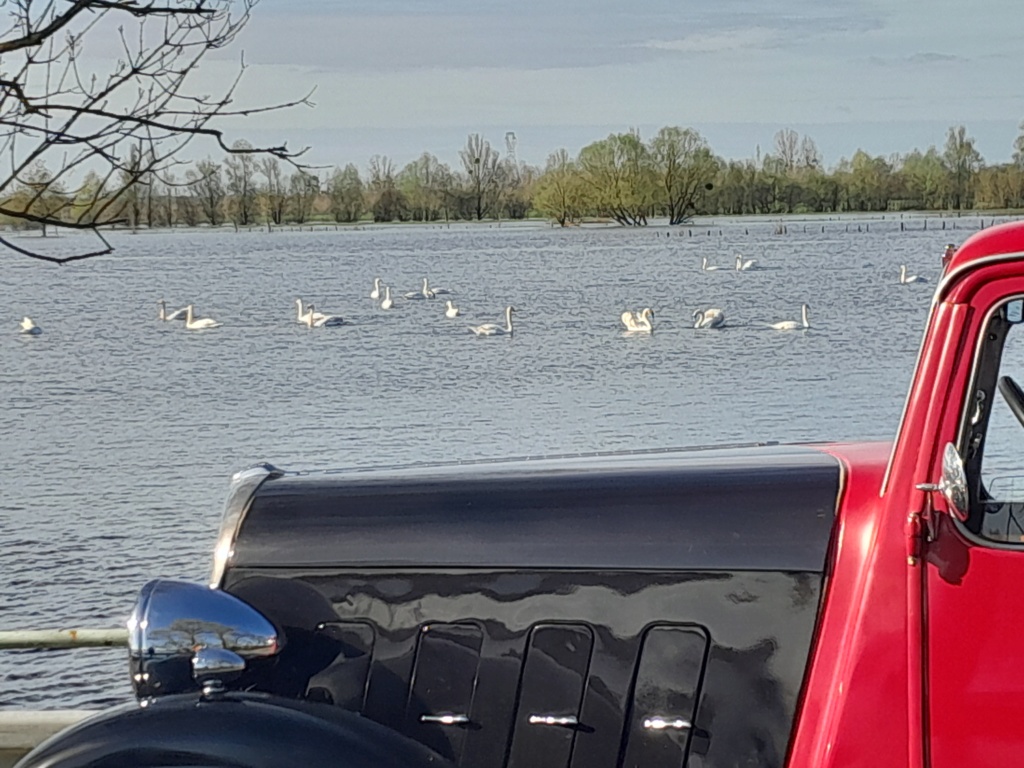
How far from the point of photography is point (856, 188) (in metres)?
80.2

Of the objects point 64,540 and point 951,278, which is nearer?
point 951,278

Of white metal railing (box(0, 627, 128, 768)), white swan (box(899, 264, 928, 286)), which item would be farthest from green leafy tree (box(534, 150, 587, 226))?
white metal railing (box(0, 627, 128, 768))

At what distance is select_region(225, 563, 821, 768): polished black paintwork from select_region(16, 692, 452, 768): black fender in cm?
12

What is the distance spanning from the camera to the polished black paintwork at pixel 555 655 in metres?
2.94

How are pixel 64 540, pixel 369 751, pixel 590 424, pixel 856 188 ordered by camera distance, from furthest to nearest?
1. pixel 856 188
2. pixel 590 424
3. pixel 64 540
4. pixel 369 751

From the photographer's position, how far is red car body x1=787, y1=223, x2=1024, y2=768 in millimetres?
2637

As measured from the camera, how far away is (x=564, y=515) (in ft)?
10.4

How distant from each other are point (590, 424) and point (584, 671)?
57.2 feet

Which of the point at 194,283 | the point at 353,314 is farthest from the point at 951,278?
the point at 194,283

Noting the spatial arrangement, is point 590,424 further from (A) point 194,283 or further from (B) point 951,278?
(A) point 194,283

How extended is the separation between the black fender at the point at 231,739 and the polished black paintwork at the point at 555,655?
0.12 m

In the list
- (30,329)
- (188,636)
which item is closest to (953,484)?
(188,636)

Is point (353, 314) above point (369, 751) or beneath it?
beneath

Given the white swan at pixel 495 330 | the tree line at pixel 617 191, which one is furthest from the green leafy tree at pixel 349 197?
the white swan at pixel 495 330
